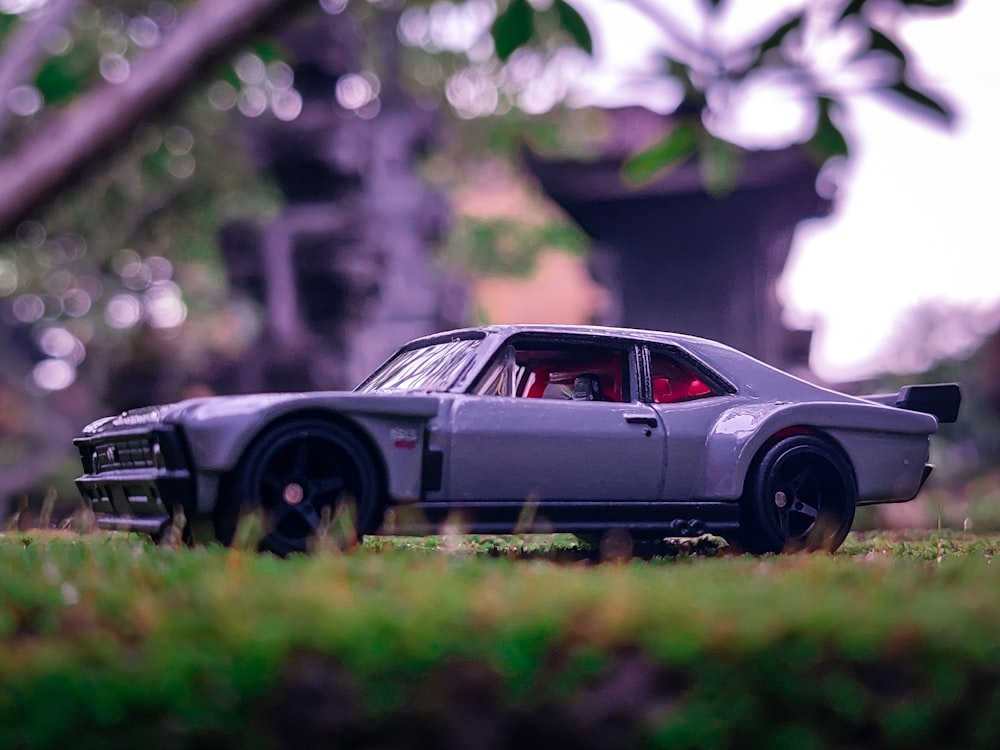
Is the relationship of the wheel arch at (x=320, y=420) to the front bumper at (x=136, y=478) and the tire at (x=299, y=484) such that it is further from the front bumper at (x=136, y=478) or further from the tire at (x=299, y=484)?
the front bumper at (x=136, y=478)

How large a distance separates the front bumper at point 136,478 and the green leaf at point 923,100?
357 cm

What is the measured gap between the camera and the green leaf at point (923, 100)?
3484 mm

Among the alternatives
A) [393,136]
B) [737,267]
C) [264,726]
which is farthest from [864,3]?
[393,136]

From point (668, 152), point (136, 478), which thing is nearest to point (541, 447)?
point (136, 478)

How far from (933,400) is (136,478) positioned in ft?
15.9

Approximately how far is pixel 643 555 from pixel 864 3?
4082 millimetres

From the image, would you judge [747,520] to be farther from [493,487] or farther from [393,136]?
[393,136]

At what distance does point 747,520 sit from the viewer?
661cm

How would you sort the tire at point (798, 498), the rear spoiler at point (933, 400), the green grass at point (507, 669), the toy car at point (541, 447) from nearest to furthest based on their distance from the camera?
the green grass at point (507, 669) < the toy car at point (541, 447) < the tire at point (798, 498) < the rear spoiler at point (933, 400)

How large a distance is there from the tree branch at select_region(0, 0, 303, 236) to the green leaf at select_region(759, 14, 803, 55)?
151cm

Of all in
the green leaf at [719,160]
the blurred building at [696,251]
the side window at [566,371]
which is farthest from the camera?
the blurred building at [696,251]

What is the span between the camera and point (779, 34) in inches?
144

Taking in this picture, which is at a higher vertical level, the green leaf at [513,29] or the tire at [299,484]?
the green leaf at [513,29]

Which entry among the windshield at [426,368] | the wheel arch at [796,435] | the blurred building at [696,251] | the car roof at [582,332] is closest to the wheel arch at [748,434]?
the wheel arch at [796,435]
